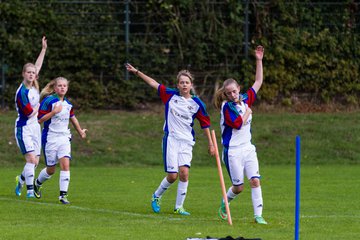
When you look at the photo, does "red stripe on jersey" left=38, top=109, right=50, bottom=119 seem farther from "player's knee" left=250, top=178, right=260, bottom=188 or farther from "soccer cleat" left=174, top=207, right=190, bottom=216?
"player's knee" left=250, top=178, right=260, bottom=188

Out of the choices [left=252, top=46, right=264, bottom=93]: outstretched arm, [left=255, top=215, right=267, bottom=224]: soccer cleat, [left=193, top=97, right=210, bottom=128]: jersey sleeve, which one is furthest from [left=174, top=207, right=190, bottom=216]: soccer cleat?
[left=252, top=46, right=264, bottom=93]: outstretched arm

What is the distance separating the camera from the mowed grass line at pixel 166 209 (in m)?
11.7

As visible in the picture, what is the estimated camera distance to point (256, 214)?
12672mm

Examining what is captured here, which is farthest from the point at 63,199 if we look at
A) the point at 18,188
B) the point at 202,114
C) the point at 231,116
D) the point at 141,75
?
the point at 231,116

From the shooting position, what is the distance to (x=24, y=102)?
15938 millimetres

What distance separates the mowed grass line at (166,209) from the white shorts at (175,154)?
656 millimetres

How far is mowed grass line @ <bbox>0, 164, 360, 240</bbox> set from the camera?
1171 centimetres

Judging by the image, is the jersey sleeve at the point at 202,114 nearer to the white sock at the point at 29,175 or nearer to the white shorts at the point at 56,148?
the white shorts at the point at 56,148

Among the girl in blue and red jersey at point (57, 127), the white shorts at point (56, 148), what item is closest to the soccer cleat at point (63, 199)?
the girl in blue and red jersey at point (57, 127)

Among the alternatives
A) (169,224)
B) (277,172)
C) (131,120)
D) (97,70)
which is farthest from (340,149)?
(169,224)

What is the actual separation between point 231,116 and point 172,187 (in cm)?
594

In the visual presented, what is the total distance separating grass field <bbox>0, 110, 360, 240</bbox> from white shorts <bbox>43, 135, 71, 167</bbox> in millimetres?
693

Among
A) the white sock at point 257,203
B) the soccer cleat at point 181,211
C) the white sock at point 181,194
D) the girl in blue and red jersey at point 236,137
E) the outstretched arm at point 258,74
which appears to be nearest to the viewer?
the white sock at point 257,203

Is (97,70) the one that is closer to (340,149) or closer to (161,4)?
(161,4)
